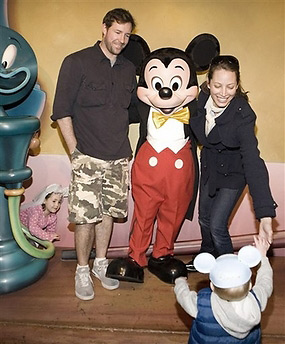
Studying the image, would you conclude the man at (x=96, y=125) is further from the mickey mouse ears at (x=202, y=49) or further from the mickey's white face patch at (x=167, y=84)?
the mickey mouse ears at (x=202, y=49)

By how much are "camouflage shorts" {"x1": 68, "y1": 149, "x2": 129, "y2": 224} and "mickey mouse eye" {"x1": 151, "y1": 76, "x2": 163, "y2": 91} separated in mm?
376

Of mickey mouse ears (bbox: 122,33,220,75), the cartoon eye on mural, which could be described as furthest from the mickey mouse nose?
the cartoon eye on mural

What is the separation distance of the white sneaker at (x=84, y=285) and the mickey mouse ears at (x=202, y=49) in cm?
112

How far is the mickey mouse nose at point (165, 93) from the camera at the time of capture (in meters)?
2.16

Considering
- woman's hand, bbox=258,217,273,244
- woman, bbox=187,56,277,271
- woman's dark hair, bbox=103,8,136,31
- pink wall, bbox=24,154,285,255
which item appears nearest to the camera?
woman's hand, bbox=258,217,273,244

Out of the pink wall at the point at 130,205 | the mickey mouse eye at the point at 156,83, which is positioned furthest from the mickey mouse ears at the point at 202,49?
the pink wall at the point at 130,205

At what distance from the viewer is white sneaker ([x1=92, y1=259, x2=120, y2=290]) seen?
89.4 inches

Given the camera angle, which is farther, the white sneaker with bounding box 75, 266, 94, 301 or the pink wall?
the pink wall

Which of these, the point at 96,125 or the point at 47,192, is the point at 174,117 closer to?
the point at 96,125

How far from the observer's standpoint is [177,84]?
221 cm

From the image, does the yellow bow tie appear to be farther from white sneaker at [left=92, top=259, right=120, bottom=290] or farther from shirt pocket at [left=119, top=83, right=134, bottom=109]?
white sneaker at [left=92, top=259, right=120, bottom=290]

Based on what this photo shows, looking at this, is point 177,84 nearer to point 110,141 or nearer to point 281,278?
point 110,141

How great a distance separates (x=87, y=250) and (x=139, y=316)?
0.40 m

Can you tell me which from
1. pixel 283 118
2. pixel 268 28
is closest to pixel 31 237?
pixel 283 118
